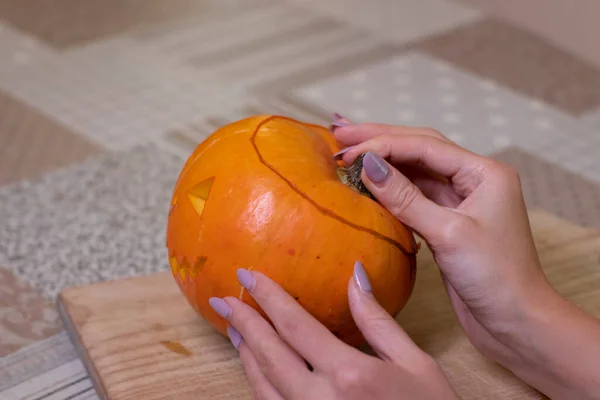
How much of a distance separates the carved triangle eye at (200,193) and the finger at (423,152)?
0.44ft

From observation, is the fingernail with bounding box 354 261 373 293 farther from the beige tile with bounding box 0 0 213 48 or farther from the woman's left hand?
the beige tile with bounding box 0 0 213 48

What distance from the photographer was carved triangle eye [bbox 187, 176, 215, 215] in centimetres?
73

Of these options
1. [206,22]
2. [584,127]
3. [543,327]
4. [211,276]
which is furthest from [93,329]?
[206,22]

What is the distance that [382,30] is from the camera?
1916 mm

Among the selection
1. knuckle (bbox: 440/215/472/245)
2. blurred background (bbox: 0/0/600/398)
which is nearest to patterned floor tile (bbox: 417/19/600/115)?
blurred background (bbox: 0/0/600/398)

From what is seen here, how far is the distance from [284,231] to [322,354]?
0.11 metres

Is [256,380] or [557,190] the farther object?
[557,190]

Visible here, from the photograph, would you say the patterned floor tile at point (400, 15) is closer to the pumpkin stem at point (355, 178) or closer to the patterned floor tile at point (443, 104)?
the patterned floor tile at point (443, 104)

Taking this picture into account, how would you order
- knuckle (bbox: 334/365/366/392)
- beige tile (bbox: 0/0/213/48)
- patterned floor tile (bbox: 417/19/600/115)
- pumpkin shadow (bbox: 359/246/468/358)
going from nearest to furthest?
knuckle (bbox: 334/365/366/392) → pumpkin shadow (bbox: 359/246/468/358) → patterned floor tile (bbox: 417/19/600/115) → beige tile (bbox: 0/0/213/48)

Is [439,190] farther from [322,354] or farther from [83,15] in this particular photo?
[83,15]

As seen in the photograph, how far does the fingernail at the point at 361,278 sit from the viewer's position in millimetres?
670

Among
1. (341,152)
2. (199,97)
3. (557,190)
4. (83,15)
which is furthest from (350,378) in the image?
(83,15)

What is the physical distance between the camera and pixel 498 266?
700 mm

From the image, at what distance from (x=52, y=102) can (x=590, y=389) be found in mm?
1127
